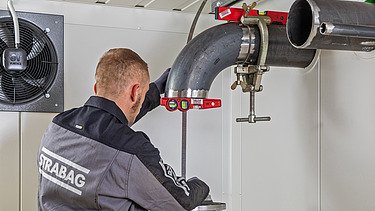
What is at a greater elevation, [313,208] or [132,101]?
[132,101]

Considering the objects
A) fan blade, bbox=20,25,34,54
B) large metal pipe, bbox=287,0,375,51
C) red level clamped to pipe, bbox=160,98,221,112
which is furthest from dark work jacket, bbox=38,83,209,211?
fan blade, bbox=20,25,34,54

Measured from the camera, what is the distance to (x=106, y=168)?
1.73 metres

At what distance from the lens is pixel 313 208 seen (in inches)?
78.2

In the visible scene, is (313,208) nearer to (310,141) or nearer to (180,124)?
(310,141)

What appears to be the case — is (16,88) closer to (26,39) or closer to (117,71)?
(26,39)

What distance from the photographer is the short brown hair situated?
1861 millimetres

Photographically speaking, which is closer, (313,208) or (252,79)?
(252,79)

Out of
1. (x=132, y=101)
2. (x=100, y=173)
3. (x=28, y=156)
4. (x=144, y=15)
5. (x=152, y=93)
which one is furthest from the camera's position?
(x=144, y=15)

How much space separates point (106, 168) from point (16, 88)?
0.82m

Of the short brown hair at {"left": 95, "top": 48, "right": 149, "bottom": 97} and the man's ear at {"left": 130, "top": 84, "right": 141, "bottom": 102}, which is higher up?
the short brown hair at {"left": 95, "top": 48, "right": 149, "bottom": 97}

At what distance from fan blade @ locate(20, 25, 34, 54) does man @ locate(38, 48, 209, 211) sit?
24.6 inches

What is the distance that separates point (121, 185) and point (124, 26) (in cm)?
97

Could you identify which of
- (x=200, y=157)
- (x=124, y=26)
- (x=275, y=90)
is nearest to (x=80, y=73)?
(x=124, y=26)

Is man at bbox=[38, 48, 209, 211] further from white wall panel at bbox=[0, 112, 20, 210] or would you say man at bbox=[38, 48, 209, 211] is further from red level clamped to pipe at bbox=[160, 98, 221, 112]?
white wall panel at bbox=[0, 112, 20, 210]
